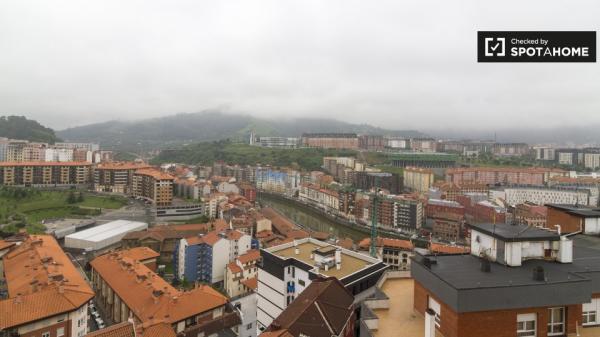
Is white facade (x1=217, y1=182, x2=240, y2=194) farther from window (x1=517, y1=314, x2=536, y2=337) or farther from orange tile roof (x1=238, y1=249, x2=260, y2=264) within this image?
window (x1=517, y1=314, x2=536, y2=337)

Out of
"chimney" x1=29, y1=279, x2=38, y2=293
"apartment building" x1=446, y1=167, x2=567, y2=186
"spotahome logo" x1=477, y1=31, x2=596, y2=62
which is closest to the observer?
"spotahome logo" x1=477, y1=31, x2=596, y2=62

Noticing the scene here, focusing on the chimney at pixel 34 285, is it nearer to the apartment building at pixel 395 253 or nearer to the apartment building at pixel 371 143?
the apartment building at pixel 395 253

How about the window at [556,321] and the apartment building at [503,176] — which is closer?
the window at [556,321]

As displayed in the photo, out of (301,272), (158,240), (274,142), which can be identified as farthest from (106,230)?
(274,142)

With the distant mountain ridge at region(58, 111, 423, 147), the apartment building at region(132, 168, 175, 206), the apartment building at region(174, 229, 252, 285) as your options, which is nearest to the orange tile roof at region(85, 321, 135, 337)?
the apartment building at region(174, 229, 252, 285)

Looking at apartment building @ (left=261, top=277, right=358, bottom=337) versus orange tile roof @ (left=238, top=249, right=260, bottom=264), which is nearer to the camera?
apartment building @ (left=261, top=277, right=358, bottom=337)

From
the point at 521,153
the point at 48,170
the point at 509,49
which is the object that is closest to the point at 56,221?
the point at 48,170

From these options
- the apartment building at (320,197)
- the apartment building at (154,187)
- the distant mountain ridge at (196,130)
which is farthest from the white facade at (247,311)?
the distant mountain ridge at (196,130)
